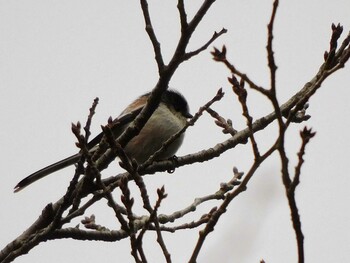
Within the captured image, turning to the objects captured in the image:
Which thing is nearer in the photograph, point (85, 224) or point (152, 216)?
point (152, 216)

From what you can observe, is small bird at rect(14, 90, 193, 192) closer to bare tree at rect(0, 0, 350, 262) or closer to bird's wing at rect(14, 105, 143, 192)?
bird's wing at rect(14, 105, 143, 192)

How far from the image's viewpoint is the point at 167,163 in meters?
4.61

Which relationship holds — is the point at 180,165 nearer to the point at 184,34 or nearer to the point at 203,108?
the point at 203,108

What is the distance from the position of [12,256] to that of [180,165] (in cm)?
155

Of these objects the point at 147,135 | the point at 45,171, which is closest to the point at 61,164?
the point at 45,171

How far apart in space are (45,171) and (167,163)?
3.89ft

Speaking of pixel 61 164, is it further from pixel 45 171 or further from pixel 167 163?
pixel 167 163

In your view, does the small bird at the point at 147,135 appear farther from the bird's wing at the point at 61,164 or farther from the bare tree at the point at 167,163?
the bare tree at the point at 167,163

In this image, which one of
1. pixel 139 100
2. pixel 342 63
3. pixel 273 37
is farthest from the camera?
pixel 139 100

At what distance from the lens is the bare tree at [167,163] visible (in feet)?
7.13

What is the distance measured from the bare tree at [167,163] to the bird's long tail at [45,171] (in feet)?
1.93

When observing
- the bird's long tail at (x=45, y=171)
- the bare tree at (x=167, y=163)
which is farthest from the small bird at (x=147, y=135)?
the bare tree at (x=167, y=163)

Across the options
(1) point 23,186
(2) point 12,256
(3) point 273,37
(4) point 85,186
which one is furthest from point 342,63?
(1) point 23,186

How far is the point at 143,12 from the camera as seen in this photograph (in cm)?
322
